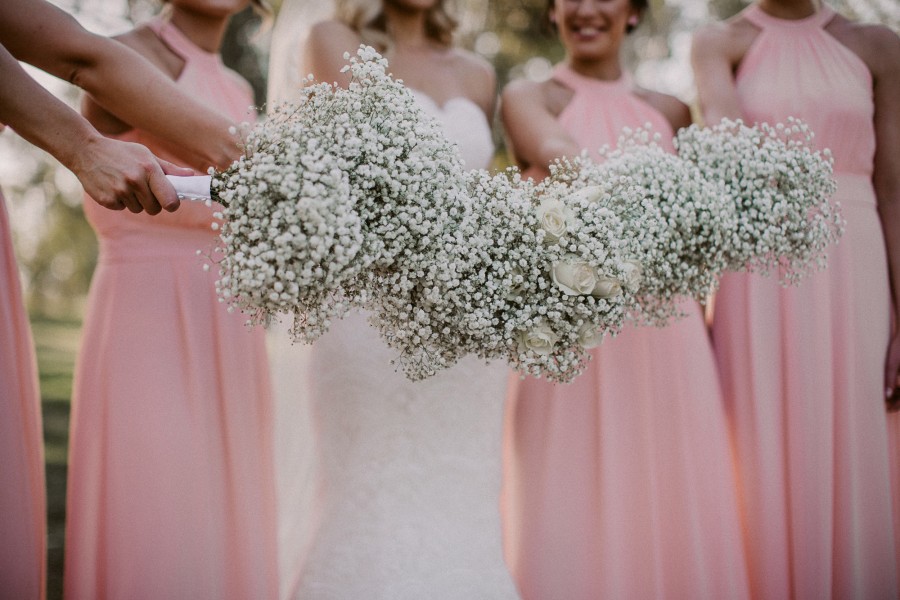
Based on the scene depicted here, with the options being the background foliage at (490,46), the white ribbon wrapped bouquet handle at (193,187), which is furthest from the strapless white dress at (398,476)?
the background foliage at (490,46)

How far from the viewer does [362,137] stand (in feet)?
7.62

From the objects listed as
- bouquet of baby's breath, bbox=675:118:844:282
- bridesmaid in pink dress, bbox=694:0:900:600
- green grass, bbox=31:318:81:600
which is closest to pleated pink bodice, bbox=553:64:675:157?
bridesmaid in pink dress, bbox=694:0:900:600

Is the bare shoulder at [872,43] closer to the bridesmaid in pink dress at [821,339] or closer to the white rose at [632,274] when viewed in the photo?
the bridesmaid in pink dress at [821,339]

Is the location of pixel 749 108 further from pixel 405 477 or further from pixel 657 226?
pixel 405 477

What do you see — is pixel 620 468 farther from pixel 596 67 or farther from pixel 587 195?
pixel 596 67

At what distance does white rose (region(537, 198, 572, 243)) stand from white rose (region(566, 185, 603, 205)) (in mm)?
74

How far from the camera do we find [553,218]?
8.39ft

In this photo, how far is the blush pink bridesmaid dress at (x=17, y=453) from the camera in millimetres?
2361

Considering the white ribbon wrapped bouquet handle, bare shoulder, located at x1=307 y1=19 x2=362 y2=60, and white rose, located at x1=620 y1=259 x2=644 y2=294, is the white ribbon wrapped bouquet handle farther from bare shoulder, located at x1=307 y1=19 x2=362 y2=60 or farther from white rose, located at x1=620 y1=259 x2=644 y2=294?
bare shoulder, located at x1=307 y1=19 x2=362 y2=60

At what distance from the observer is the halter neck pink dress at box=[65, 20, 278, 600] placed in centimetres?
303

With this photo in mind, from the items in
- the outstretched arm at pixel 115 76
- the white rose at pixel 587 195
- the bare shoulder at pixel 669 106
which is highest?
the bare shoulder at pixel 669 106

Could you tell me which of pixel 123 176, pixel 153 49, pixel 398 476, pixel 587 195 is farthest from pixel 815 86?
pixel 123 176

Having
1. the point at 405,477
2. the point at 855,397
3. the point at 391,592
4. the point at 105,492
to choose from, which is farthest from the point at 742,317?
the point at 105,492

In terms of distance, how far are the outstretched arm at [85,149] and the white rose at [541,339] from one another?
44.8 inches
